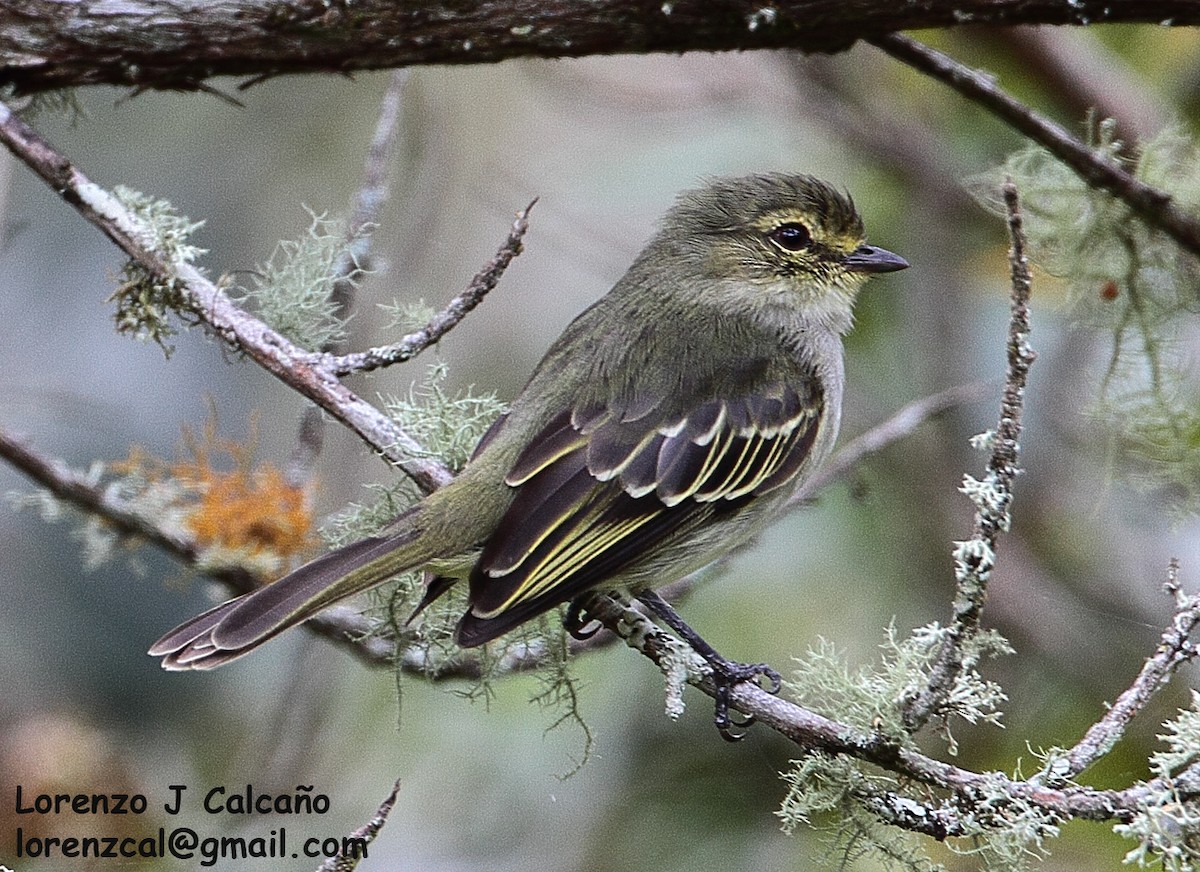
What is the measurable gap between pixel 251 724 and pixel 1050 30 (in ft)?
11.9

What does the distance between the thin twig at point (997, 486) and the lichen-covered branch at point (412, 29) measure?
1.32 metres

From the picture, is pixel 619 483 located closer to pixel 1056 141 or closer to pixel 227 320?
pixel 227 320

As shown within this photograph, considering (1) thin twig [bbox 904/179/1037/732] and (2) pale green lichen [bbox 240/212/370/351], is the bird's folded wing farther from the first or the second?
(1) thin twig [bbox 904/179/1037/732]

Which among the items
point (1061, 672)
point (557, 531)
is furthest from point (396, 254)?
point (1061, 672)

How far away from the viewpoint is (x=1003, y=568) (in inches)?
197

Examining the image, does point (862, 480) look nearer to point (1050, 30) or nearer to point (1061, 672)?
point (1061, 672)

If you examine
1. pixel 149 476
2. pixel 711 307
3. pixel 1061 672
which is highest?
pixel 711 307

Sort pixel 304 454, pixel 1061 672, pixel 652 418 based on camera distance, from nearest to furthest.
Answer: pixel 652 418 → pixel 304 454 → pixel 1061 672

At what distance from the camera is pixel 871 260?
13.6 feet

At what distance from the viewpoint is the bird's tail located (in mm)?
3148

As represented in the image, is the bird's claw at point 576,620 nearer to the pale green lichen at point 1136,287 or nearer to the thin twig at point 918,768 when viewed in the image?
the thin twig at point 918,768

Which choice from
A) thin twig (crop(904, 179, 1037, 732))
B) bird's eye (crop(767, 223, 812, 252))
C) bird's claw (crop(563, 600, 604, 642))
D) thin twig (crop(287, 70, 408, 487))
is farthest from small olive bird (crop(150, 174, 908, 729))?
thin twig (crop(904, 179, 1037, 732))

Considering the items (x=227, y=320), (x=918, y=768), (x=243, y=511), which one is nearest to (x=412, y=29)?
(x=227, y=320)

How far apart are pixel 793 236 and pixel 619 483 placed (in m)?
1.08
